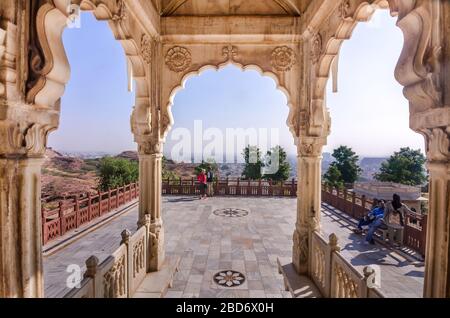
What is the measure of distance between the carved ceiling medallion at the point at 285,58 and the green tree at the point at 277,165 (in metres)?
23.4

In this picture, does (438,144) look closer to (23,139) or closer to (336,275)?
(336,275)

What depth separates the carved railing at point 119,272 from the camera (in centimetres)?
259

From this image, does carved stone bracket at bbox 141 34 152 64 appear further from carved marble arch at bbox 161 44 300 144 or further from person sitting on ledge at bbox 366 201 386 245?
person sitting on ledge at bbox 366 201 386 245

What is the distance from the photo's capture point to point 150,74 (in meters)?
4.81

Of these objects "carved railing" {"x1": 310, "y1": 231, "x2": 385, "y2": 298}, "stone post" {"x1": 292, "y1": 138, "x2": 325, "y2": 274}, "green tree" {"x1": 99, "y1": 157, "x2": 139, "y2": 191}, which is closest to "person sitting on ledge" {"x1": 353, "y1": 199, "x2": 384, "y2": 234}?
"stone post" {"x1": 292, "y1": 138, "x2": 325, "y2": 274}

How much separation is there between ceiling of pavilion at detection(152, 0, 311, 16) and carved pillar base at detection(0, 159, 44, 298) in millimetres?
4113

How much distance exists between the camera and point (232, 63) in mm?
5113

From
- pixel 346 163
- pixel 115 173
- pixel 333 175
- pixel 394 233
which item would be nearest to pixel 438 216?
pixel 394 233

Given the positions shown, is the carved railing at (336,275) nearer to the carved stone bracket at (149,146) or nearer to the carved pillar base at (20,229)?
the carved pillar base at (20,229)

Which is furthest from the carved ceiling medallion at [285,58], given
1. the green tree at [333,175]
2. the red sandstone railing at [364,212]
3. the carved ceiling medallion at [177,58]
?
the green tree at [333,175]

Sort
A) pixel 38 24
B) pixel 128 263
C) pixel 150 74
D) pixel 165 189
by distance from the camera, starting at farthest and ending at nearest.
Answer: pixel 165 189
pixel 150 74
pixel 128 263
pixel 38 24
